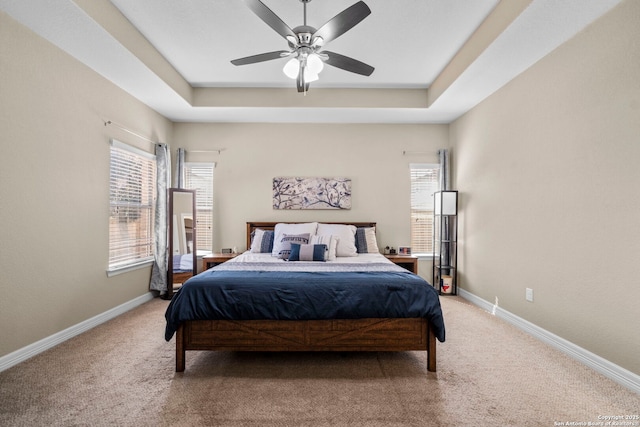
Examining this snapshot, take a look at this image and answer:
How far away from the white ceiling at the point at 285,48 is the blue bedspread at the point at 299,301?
2297 mm

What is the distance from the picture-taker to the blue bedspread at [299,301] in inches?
90.5

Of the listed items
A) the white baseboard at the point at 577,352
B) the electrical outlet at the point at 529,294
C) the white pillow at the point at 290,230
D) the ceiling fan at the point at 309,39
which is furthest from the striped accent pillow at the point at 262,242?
the electrical outlet at the point at 529,294

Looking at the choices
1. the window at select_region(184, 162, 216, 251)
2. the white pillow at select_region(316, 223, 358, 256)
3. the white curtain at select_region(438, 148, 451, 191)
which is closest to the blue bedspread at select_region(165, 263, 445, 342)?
the white pillow at select_region(316, 223, 358, 256)

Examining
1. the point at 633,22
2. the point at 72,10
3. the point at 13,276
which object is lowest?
the point at 13,276

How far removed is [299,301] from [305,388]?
580 mm

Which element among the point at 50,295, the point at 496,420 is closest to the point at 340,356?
the point at 496,420

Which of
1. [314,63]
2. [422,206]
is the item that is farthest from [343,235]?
[314,63]

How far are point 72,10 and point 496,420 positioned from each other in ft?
13.1

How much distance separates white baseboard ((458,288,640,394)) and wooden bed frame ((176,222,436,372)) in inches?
50.2

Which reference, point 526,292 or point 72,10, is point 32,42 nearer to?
point 72,10

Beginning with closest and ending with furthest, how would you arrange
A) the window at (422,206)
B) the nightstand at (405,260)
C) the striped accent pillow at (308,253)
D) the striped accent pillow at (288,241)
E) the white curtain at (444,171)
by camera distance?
the striped accent pillow at (308,253) → the striped accent pillow at (288,241) → the nightstand at (405,260) → the white curtain at (444,171) → the window at (422,206)

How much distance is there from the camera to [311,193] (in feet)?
16.1

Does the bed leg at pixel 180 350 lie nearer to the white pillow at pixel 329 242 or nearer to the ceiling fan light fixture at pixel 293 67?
the white pillow at pixel 329 242

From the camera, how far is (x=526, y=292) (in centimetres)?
321
